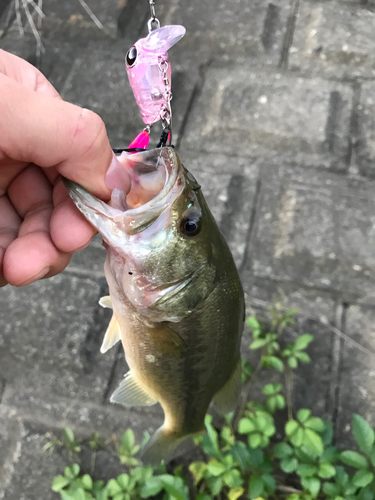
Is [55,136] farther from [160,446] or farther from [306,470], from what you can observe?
[306,470]

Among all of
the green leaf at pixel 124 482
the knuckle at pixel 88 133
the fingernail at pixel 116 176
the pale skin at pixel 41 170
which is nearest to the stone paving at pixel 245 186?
A: the green leaf at pixel 124 482

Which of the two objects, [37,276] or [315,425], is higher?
[37,276]

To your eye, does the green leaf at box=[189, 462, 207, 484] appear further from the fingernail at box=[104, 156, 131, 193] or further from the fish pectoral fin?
the fingernail at box=[104, 156, 131, 193]

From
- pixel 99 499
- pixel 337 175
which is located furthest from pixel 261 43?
pixel 99 499

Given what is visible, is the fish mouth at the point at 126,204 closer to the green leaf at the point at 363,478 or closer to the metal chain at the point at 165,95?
the metal chain at the point at 165,95

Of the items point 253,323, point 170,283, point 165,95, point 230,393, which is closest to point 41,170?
point 165,95

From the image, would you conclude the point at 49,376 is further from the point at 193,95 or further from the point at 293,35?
the point at 293,35
